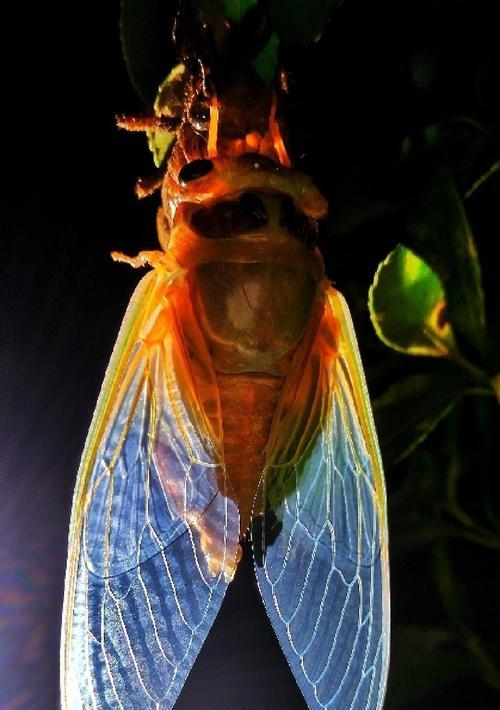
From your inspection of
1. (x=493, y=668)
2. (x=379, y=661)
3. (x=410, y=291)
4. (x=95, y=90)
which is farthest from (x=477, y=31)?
(x=493, y=668)

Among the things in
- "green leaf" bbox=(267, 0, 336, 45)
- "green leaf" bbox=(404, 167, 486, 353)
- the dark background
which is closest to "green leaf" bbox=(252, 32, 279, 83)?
"green leaf" bbox=(267, 0, 336, 45)

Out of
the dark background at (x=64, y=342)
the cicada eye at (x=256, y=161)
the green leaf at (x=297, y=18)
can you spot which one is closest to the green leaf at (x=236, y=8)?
the green leaf at (x=297, y=18)

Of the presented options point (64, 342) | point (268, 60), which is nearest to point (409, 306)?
point (268, 60)

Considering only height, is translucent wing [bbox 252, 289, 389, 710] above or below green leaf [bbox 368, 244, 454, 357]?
below

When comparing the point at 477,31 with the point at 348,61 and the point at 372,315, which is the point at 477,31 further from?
the point at 372,315

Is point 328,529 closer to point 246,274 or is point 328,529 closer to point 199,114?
point 246,274

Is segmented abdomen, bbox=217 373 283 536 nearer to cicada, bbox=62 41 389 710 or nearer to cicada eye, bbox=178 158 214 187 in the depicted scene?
Answer: cicada, bbox=62 41 389 710
